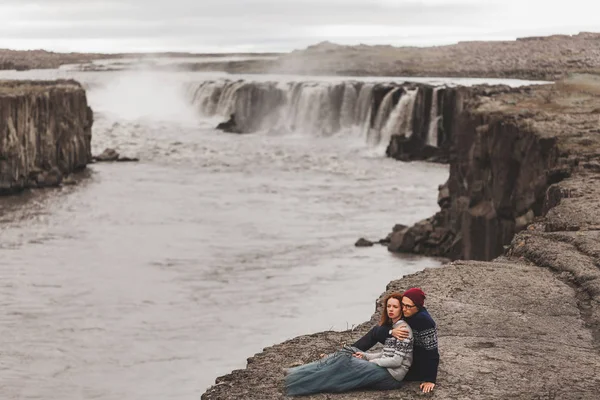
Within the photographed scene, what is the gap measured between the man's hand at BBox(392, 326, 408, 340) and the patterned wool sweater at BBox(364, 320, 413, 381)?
0.02 m

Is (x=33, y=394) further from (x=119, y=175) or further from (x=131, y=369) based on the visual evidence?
(x=119, y=175)

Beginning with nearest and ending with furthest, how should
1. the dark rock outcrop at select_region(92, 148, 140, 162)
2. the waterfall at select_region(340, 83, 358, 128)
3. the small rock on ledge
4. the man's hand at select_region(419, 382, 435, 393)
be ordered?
the man's hand at select_region(419, 382, 435, 393) < the small rock on ledge < the dark rock outcrop at select_region(92, 148, 140, 162) < the waterfall at select_region(340, 83, 358, 128)

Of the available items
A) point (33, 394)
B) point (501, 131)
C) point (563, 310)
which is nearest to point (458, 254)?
point (501, 131)

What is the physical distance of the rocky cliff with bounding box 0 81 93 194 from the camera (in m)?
31.2

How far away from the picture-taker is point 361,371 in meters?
7.54

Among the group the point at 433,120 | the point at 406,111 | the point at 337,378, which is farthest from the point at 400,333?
the point at 406,111

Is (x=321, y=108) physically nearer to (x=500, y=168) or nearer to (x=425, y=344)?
(x=500, y=168)

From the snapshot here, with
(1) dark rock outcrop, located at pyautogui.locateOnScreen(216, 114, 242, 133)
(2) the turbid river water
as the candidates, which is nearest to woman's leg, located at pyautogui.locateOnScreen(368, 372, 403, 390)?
(2) the turbid river water

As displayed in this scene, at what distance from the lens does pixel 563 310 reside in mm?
9375

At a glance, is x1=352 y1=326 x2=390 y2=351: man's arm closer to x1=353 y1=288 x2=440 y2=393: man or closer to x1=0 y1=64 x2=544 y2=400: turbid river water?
x1=353 y1=288 x2=440 y2=393: man

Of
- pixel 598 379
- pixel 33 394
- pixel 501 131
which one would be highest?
pixel 501 131

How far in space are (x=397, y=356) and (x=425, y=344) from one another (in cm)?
22

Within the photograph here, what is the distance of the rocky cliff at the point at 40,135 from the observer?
31.2m

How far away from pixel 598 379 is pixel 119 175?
30315 mm
